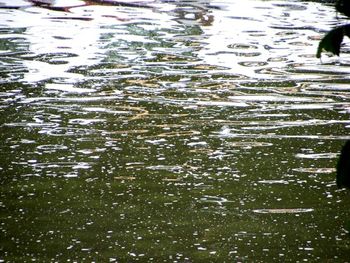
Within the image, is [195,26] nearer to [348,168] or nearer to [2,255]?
[2,255]

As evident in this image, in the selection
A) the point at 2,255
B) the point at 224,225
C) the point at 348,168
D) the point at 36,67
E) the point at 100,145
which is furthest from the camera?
the point at 36,67

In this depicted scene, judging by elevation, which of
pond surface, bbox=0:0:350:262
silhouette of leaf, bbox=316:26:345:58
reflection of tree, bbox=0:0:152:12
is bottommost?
A: reflection of tree, bbox=0:0:152:12

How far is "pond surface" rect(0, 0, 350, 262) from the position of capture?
390cm

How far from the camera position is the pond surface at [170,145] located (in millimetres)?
3896

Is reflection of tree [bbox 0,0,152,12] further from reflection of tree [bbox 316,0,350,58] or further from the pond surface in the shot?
reflection of tree [bbox 316,0,350,58]

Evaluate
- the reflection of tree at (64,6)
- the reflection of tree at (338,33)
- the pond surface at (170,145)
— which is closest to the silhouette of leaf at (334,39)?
the reflection of tree at (338,33)

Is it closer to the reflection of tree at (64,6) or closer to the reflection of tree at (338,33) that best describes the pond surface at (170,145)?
the reflection of tree at (64,6)

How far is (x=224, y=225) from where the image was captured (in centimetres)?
408

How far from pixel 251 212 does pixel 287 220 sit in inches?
8.0

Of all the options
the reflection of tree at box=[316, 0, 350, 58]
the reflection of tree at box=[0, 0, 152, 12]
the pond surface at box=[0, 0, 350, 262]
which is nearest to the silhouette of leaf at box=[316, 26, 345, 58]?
the reflection of tree at box=[316, 0, 350, 58]

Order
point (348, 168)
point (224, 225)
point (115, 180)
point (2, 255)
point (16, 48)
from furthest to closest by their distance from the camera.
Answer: point (16, 48), point (115, 180), point (224, 225), point (2, 255), point (348, 168)

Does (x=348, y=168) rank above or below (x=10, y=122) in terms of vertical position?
above

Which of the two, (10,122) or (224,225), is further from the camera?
(10,122)

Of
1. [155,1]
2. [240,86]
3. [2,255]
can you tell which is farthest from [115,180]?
[155,1]
